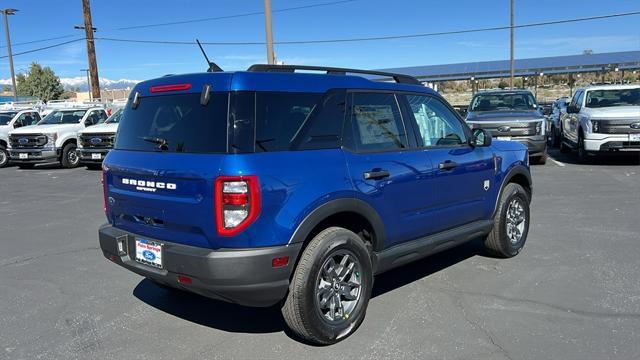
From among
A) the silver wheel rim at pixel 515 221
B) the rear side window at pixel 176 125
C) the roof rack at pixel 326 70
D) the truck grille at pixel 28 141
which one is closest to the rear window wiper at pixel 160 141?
the rear side window at pixel 176 125

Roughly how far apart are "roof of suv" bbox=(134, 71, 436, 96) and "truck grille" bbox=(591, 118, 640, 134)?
31.8ft

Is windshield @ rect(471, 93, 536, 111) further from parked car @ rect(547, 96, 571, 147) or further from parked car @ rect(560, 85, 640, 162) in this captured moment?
parked car @ rect(547, 96, 571, 147)

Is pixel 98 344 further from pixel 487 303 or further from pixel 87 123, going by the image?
pixel 87 123

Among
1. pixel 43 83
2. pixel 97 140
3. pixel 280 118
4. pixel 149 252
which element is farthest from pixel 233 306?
pixel 43 83

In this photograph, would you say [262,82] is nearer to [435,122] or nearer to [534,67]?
[435,122]

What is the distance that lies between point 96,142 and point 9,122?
5663 mm

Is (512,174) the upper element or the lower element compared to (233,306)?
upper

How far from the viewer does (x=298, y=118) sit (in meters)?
3.80

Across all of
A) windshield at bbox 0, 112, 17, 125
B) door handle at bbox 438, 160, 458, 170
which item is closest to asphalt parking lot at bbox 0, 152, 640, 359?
door handle at bbox 438, 160, 458, 170

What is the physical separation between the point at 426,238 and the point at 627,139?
9.49 metres

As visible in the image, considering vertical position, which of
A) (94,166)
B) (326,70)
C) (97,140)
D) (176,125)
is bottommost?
(94,166)

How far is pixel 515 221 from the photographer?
19.5 ft

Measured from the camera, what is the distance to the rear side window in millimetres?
3523

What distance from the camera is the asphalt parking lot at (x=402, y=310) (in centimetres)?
379
